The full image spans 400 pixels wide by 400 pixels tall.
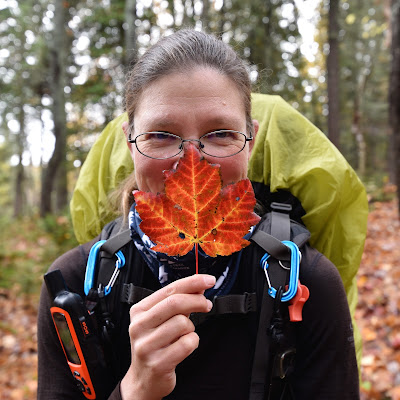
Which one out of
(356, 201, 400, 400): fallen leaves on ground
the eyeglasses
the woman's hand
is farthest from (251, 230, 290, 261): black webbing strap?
(356, 201, 400, 400): fallen leaves on ground

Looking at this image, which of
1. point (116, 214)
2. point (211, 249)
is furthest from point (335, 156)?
point (116, 214)

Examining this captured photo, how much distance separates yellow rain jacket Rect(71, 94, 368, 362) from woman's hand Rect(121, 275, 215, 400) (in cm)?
91

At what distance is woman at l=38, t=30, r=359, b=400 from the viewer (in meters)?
1.23

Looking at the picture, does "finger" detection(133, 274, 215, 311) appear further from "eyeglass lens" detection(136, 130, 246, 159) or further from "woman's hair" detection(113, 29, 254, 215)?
"woman's hair" detection(113, 29, 254, 215)

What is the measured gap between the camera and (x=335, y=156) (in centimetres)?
166

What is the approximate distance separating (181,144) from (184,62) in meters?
0.37

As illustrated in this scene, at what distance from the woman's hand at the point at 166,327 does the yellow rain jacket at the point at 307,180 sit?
910 mm

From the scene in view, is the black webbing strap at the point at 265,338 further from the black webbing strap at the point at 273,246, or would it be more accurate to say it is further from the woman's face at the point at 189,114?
the woman's face at the point at 189,114

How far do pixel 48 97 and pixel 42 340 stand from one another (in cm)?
1730

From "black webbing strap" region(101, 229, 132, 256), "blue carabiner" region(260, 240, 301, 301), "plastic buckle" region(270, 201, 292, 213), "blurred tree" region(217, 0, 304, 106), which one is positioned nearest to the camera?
"blue carabiner" region(260, 240, 301, 301)

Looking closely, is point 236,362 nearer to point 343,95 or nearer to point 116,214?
point 116,214

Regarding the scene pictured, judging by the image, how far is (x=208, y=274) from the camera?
130cm

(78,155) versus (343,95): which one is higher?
(343,95)

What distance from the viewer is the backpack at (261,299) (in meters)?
1.19
